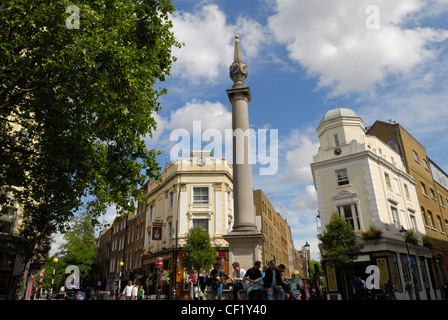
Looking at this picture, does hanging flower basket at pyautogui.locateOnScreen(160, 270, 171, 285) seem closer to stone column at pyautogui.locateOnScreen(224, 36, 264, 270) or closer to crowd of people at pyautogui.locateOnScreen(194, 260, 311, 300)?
stone column at pyautogui.locateOnScreen(224, 36, 264, 270)

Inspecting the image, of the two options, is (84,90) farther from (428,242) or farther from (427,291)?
(428,242)

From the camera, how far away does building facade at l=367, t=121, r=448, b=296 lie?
3369cm

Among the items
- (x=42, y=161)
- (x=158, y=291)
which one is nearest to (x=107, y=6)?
(x=42, y=161)

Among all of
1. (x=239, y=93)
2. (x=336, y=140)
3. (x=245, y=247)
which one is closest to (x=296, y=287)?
(x=245, y=247)

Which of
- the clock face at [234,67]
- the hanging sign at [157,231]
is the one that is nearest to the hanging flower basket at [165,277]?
the hanging sign at [157,231]

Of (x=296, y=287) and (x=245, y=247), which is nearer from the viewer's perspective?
(x=245, y=247)

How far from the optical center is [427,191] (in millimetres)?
38375

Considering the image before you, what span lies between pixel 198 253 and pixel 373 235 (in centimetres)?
1543

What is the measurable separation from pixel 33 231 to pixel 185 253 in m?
13.8

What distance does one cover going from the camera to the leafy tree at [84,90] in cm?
946

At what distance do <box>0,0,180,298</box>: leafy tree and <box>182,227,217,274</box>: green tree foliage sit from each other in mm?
16967
